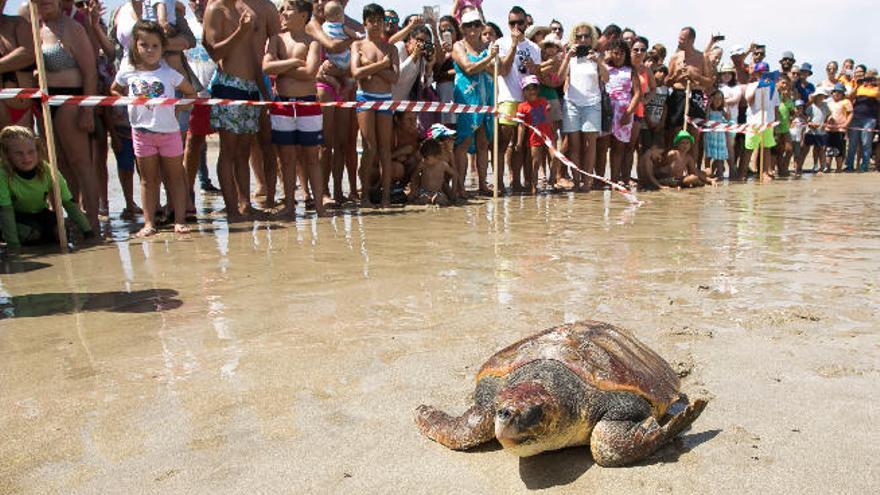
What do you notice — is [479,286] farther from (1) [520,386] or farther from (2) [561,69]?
(2) [561,69]

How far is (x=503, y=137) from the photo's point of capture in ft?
29.9

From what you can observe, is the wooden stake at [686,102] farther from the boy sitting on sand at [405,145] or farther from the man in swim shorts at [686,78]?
the boy sitting on sand at [405,145]

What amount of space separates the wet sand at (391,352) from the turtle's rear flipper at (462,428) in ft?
0.14

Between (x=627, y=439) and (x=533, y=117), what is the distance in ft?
24.8

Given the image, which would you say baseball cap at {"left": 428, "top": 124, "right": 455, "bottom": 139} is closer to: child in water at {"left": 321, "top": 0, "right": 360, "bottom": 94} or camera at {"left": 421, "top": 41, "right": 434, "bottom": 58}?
camera at {"left": 421, "top": 41, "right": 434, "bottom": 58}

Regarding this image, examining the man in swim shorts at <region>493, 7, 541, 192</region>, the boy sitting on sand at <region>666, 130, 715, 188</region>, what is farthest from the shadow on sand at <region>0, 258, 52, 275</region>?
the boy sitting on sand at <region>666, 130, 715, 188</region>

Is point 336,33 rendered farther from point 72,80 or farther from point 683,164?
point 683,164

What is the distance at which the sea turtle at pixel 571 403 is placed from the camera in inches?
77.2

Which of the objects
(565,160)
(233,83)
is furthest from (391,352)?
(565,160)

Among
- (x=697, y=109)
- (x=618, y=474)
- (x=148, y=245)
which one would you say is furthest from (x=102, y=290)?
(x=697, y=109)

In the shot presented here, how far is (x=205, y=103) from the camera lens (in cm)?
636

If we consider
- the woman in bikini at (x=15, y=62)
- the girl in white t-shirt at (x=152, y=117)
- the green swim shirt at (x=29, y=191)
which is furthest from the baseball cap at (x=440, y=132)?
the woman in bikini at (x=15, y=62)

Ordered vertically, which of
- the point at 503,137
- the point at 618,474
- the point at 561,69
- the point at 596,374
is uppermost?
the point at 561,69

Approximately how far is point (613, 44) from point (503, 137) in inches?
93.1
